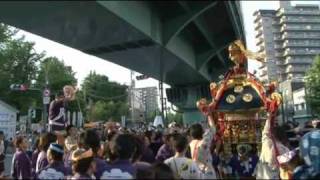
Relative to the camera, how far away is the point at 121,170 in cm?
527

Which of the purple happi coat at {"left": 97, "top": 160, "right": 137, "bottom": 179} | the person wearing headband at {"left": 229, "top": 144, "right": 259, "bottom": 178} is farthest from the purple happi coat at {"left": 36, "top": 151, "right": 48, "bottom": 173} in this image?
the person wearing headband at {"left": 229, "top": 144, "right": 259, "bottom": 178}

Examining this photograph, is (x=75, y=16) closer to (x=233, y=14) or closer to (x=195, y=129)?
(x=195, y=129)

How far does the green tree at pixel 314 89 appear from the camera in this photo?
56.6m

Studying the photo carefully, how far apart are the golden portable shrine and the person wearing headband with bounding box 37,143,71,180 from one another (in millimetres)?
5456

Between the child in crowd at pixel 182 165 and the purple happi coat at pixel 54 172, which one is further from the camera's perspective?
the child in crowd at pixel 182 165

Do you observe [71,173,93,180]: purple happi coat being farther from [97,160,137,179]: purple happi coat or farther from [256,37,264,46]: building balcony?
[256,37,264,46]: building balcony

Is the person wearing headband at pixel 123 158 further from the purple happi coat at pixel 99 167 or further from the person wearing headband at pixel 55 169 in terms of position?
the person wearing headband at pixel 55 169

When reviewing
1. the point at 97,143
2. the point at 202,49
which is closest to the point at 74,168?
the point at 97,143

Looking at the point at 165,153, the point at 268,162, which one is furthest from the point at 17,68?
the point at 268,162

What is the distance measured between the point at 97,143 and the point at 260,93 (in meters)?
5.86

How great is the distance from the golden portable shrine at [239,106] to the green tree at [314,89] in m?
46.8

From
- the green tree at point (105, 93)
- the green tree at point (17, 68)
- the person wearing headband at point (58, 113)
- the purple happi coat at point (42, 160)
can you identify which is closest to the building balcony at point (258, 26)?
the green tree at point (105, 93)

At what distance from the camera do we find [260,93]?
1149 cm

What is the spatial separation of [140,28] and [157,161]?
33.2 ft
